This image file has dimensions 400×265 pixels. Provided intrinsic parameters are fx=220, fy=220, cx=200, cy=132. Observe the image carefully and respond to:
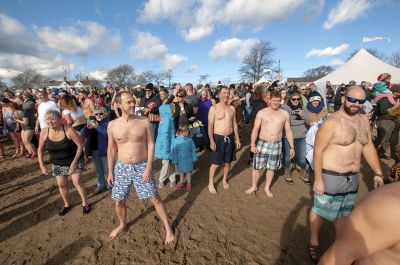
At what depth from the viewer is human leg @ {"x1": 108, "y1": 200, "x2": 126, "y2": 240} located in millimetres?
3244

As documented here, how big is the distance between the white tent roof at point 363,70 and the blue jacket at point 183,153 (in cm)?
2069

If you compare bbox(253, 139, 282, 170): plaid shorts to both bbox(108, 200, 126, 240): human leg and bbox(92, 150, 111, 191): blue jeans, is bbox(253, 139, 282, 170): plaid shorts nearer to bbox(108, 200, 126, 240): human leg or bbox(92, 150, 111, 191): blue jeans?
bbox(108, 200, 126, 240): human leg

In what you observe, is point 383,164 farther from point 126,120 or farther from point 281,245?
point 126,120

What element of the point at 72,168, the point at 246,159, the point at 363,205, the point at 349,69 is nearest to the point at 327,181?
the point at 363,205

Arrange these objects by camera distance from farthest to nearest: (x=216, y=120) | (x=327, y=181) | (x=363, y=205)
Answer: (x=216, y=120) < (x=327, y=181) < (x=363, y=205)

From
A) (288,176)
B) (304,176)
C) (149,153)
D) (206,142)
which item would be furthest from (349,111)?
(206,142)

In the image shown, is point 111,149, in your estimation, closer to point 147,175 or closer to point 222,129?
point 147,175

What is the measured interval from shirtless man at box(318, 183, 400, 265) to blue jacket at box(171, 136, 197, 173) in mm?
3624

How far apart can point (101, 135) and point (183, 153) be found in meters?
1.67

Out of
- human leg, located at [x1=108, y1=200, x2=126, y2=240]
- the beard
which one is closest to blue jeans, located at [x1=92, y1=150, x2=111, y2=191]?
human leg, located at [x1=108, y1=200, x2=126, y2=240]

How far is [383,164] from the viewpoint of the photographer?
628 centimetres

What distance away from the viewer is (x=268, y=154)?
4.29 metres

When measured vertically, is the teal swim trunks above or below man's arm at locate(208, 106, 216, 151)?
below

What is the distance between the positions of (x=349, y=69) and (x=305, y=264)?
2270cm
